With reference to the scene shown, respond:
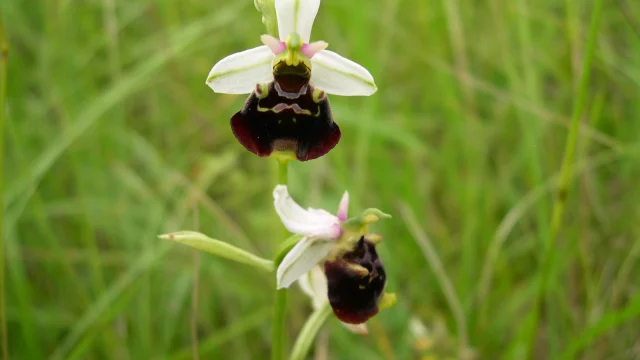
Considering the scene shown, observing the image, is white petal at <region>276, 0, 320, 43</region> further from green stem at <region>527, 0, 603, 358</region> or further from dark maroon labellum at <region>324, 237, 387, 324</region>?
green stem at <region>527, 0, 603, 358</region>

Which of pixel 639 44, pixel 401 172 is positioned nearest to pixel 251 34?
pixel 401 172

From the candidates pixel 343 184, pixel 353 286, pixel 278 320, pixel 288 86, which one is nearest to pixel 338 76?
pixel 288 86

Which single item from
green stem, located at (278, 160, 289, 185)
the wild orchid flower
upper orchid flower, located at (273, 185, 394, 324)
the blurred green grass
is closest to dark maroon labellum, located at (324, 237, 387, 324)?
upper orchid flower, located at (273, 185, 394, 324)

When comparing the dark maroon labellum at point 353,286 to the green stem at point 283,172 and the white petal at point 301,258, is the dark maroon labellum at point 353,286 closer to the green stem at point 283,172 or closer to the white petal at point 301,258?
the white petal at point 301,258

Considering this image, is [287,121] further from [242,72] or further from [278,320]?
[278,320]

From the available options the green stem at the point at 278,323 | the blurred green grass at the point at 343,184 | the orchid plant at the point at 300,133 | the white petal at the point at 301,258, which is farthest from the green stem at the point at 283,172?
the blurred green grass at the point at 343,184
